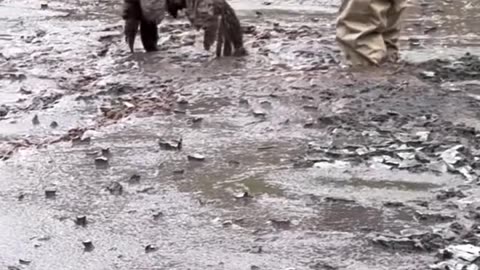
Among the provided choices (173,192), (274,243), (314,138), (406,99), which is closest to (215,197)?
(173,192)

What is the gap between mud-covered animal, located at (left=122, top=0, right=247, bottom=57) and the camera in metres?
8.92

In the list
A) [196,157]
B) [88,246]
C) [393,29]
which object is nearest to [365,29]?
[393,29]

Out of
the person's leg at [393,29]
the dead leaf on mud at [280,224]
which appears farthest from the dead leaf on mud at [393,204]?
the person's leg at [393,29]

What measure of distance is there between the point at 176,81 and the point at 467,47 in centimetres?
264

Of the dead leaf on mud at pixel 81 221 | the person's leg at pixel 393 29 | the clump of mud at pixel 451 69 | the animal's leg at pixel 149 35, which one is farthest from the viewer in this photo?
the animal's leg at pixel 149 35

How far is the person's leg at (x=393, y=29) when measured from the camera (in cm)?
885

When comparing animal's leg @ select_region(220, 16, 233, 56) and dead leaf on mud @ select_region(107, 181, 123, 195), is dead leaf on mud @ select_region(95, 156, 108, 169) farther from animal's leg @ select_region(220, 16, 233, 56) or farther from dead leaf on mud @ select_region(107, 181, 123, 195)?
animal's leg @ select_region(220, 16, 233, 56)

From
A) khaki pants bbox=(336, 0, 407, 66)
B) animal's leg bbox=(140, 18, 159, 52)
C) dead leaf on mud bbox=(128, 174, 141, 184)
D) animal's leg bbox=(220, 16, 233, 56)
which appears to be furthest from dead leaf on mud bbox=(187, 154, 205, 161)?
animal's leg bbox=(140, 18, 159, 52)

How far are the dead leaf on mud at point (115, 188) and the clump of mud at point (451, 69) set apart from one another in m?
3.07

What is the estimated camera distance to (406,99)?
24.8 ft

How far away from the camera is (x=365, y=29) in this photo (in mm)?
8656

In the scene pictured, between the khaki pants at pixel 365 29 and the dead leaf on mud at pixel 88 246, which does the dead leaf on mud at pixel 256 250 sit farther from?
the khaki pants at pixel 365 29

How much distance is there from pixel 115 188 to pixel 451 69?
3.48 meters

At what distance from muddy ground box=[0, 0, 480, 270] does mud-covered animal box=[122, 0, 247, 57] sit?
184 millimetres
